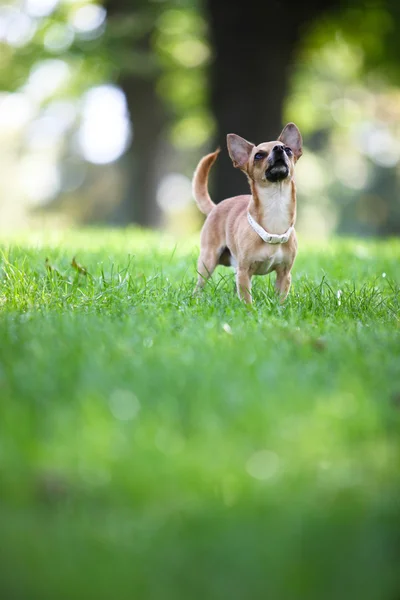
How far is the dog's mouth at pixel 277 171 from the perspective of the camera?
181 inches

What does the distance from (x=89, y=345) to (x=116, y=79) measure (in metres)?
14.1

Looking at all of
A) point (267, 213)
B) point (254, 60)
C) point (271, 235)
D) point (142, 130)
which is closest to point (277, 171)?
point (267, 213)

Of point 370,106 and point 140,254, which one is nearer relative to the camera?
point 140,254

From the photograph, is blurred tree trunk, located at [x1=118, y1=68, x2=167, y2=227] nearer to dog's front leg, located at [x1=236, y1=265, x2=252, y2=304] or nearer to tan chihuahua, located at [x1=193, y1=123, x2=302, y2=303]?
tan chihuahua, located at [x1=193, y1=123, x2=302, y2=303]

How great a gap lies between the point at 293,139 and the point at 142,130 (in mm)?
12219

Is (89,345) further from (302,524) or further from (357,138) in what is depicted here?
(357,138)

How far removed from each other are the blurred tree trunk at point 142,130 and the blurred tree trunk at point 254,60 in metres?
4.47

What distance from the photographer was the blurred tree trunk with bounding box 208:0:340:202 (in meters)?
10.5

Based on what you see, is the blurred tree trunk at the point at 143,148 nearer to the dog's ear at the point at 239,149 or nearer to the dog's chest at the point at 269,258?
the dog's ear at the point at 239,149

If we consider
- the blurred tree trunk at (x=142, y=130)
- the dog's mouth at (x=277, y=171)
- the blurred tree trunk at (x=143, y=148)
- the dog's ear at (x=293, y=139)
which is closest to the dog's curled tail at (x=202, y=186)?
the dog's ear at (x=293, y=139)

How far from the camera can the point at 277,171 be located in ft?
15.2

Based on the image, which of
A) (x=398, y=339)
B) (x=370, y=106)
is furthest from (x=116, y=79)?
(x=398, y=339)

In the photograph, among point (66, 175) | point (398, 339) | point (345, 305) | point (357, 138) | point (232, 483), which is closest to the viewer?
point (232, 483)

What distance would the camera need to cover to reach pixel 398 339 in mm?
3604
